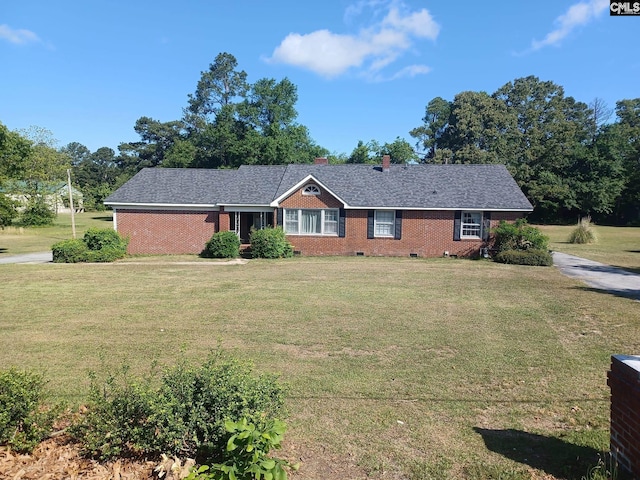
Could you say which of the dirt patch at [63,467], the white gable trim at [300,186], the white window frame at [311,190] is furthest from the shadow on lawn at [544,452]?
the white window frame at [311,190]

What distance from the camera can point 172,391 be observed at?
4.03 m

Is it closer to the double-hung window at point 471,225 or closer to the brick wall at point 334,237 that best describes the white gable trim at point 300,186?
the brick wall at point 334,237

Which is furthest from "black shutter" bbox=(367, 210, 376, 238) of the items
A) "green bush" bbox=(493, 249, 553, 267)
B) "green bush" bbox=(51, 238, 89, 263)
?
"green bush" bbox=(51, 238, 89, 263)

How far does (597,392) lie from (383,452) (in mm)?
3598

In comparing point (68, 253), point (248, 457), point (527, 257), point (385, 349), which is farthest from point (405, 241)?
point (248, 457)

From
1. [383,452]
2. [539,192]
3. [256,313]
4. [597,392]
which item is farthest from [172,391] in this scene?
[539,192]

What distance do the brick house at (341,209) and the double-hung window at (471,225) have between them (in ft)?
0.17

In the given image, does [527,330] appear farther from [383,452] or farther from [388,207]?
[388,207]

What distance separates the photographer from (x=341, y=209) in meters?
23.9

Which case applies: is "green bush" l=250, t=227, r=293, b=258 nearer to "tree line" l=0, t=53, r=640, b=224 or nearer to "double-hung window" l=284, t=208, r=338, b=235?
"double-hung window" l=284, t=208, r=338, b=235

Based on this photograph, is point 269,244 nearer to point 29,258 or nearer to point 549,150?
point 29,258

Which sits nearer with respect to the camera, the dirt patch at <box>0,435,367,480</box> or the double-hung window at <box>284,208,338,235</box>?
the dirt patch at <box>0,435,367,480</box>

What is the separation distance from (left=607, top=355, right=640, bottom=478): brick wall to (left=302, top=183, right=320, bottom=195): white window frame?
20299 millimetres

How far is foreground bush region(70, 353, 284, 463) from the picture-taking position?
3.79 meters
